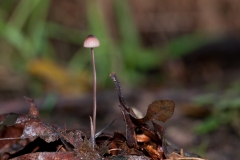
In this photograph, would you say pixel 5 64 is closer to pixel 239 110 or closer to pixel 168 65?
pixel 168 65

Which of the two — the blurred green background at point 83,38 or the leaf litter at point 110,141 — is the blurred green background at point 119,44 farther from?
the leaf litter at point 110,141

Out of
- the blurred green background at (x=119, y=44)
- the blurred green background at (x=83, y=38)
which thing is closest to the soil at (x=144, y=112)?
the blurred green background at (x=119, y=44)

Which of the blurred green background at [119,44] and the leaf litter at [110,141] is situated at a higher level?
the blurred green background at [119,44]

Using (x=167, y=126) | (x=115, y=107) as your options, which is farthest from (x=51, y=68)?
(x=167, y=126)

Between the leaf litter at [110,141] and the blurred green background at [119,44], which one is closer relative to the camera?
the leaf litter at [110,141]

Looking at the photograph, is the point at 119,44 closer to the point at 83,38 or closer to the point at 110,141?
the point at 83,38

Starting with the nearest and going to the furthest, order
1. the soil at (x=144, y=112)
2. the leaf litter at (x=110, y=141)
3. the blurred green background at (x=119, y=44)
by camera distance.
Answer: the leaf litter at (x=110, y=141)
the soil at (x=144, y=112)
the blurred green background at (x=119, y=44)
